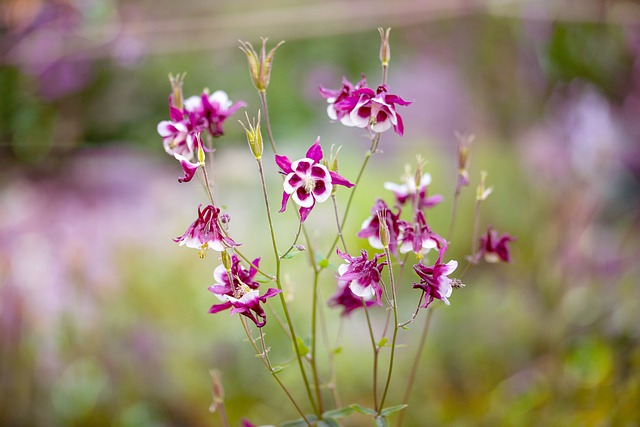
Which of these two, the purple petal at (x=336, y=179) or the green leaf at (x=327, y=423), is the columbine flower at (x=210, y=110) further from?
the green leaf at (x=327, y=423)

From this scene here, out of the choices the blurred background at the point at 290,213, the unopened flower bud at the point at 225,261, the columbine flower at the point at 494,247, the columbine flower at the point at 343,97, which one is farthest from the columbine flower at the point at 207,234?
the blurred background at the point at 290,213

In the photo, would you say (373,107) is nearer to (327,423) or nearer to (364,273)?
(364,273)

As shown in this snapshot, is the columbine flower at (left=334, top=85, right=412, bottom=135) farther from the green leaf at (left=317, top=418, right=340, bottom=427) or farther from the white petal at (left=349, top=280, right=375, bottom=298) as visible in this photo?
the green leaf at (left=317, top=418, right=340, bottom=427)

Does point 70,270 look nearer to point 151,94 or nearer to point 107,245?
point 107,245

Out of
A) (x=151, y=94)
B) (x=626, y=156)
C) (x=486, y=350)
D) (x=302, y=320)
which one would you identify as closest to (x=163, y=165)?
(x=151, y=94)

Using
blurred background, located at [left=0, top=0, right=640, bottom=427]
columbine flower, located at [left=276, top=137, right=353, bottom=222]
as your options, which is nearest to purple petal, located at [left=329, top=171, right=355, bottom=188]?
columbine flower, located at [left=276, top=137, right=353, bottom=222]

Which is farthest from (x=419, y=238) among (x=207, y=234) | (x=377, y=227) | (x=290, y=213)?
(x=290, y=213)
